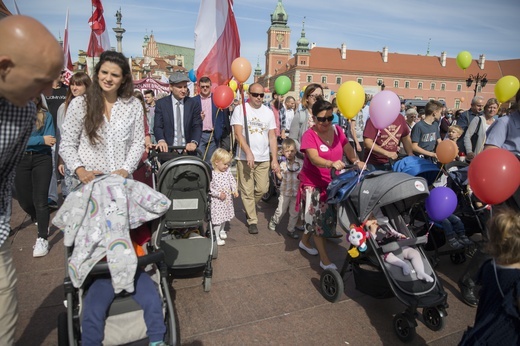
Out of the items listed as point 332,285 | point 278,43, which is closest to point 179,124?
point 332,285

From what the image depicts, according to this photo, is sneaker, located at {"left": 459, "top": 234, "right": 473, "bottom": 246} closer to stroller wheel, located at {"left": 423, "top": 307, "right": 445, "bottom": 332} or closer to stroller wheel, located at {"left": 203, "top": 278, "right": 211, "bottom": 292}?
stroller wheel, located at {"left": 423, "top": 307, "right": 445, "bottom": 332}

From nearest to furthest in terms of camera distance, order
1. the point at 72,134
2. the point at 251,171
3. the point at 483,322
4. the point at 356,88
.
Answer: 1. the point at 483,322
2. the point at 72,134
3. the point at 356,88
4. the point at 251,171

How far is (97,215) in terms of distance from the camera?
221 cm

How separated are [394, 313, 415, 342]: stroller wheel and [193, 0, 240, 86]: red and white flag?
4.65 meters

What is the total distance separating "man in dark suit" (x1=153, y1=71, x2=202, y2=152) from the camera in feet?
15.8

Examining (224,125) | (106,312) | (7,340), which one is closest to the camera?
(7,340)

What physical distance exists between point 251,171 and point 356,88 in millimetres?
2004

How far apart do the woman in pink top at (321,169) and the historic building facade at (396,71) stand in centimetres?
7208

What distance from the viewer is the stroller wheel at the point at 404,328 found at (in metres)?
2.83

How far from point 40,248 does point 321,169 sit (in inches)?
143

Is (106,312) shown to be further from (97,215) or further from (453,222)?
(453,222)

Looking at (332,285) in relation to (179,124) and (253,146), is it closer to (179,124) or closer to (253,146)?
(253,146)

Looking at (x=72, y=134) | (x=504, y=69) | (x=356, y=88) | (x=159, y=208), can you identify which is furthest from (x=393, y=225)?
(x=504, y=69)

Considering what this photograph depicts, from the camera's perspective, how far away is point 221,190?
181 inches
